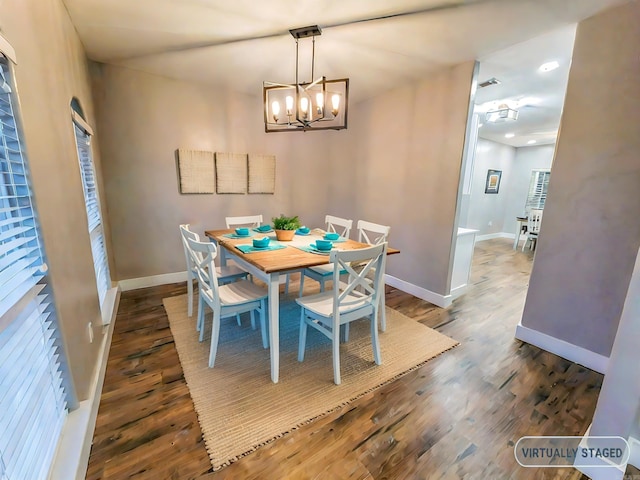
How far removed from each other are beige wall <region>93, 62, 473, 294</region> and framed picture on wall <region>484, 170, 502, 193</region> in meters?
4.51

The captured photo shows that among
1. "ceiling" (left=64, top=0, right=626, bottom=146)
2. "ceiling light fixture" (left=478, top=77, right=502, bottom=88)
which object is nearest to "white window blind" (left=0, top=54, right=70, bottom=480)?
"ceiling" (left=64, top=0, right=626, bottom=146)

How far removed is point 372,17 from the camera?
1.92 metres

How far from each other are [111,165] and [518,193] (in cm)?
876

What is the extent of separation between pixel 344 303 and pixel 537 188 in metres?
7.57

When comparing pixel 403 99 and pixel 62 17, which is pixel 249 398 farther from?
pixel 403 99

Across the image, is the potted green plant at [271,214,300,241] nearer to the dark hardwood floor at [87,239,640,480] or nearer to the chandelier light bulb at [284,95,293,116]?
the chandelier light bulb at [284,95,293,116]

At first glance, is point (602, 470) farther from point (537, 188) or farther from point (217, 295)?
point (537, 188)

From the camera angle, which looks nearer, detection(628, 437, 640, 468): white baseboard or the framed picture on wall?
detection(628, 437, 640, 468): white baseboard

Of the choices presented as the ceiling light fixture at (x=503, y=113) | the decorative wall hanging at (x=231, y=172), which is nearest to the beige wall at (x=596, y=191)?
the ceiling light fixture at (x=503, y=113)

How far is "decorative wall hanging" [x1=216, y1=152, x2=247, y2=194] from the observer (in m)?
3.54

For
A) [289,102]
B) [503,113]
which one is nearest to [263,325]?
[289,102]

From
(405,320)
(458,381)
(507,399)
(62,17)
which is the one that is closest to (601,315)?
(507,399)

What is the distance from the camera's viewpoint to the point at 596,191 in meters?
1.93

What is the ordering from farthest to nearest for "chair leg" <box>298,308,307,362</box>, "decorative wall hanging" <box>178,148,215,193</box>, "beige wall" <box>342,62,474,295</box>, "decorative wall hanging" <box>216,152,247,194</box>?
1. "decorative wall hanging" <box>216,152,247,194</box>
2. "decorative wall hanging" <box>178,148,215,193</box>
3. "beige wall" <box>342,62,474,295</box>
4. "chair leg" <box>298,308,307,362</box>
